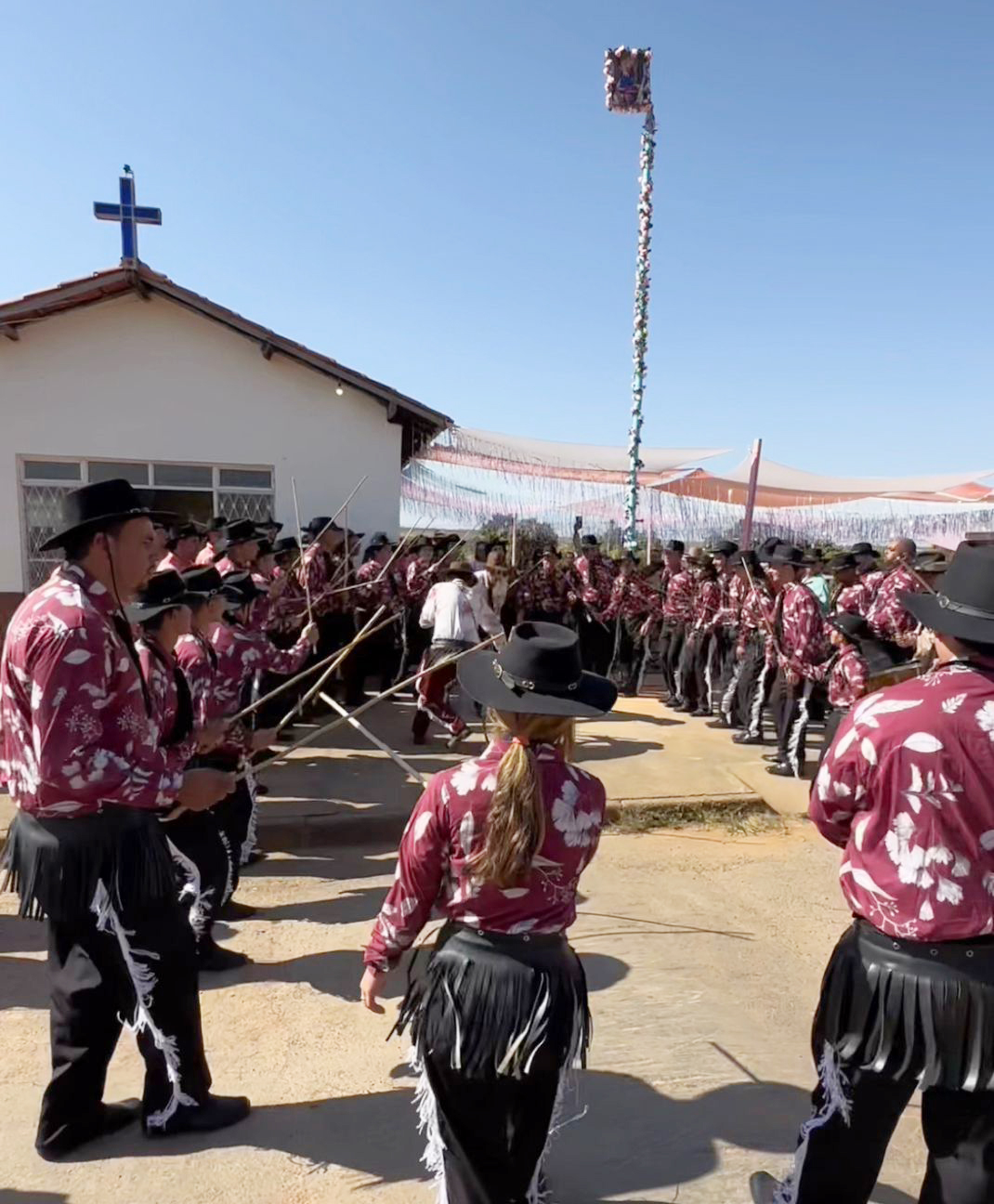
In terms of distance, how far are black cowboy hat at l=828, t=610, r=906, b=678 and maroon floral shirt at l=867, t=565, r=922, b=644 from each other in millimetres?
1256

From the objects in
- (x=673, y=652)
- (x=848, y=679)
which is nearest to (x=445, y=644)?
(x=848, y=679)

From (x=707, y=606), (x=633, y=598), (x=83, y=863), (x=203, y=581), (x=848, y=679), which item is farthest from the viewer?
(x=633, y=598)

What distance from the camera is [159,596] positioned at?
3283 millimetres

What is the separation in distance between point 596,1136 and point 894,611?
5502mm

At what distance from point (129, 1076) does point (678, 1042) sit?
81.3 inches

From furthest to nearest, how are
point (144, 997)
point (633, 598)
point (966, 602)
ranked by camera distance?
point (633, 598) < point (144, 997) < point (966, 602)

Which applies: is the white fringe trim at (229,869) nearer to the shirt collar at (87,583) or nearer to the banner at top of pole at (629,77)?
the shirt collar at (87,583)

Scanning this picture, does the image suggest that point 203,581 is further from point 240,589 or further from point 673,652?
point 673,652

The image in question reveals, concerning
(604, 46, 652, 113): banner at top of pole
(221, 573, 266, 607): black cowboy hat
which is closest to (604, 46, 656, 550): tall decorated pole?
(604, 46, 652, 113): banner at top of pole

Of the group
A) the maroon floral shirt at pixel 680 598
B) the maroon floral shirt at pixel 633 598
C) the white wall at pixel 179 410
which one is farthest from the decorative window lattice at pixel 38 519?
the maroon floral shirt at pixel 680 598

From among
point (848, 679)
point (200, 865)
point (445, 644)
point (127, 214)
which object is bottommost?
point (200, 865)

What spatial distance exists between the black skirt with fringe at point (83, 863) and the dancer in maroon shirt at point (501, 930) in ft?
2.77

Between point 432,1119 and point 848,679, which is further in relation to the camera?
point 848,679

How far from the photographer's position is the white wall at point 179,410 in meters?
9.72
